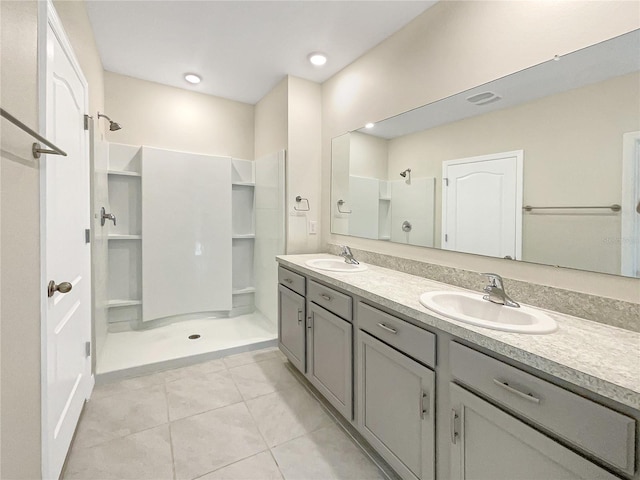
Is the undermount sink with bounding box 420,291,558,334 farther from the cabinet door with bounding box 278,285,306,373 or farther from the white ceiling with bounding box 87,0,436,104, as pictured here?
the white ceiling with bounding box 87,0,436,104

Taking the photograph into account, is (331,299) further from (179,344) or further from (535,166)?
(179,344)

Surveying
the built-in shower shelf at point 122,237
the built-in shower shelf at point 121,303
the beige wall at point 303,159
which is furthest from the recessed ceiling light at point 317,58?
the built-in shower shelf at point 121,303

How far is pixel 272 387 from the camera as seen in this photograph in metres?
2.17

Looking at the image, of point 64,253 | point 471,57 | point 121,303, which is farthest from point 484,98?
point 121,303

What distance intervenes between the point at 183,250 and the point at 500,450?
312 cm

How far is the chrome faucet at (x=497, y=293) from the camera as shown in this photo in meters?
1.28

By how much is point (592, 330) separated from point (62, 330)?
221cm

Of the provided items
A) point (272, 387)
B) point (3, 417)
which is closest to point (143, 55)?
point (3, 417)

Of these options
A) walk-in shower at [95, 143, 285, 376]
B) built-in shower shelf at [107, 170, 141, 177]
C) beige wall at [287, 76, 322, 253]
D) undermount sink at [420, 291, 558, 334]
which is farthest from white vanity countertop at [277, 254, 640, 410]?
built-in shower shelf at [107, 170, 141, 177]

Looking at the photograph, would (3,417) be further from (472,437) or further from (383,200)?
(383,200)

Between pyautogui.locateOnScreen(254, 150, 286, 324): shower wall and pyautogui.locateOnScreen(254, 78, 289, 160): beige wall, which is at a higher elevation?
pyautogui.locateOnScreen(254, 78, 289, 160): beige wall

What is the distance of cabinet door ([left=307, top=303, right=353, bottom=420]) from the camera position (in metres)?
1.62

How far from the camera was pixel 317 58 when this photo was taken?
2430 mm

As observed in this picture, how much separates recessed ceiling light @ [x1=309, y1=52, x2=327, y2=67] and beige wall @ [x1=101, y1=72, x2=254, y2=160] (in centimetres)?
133
